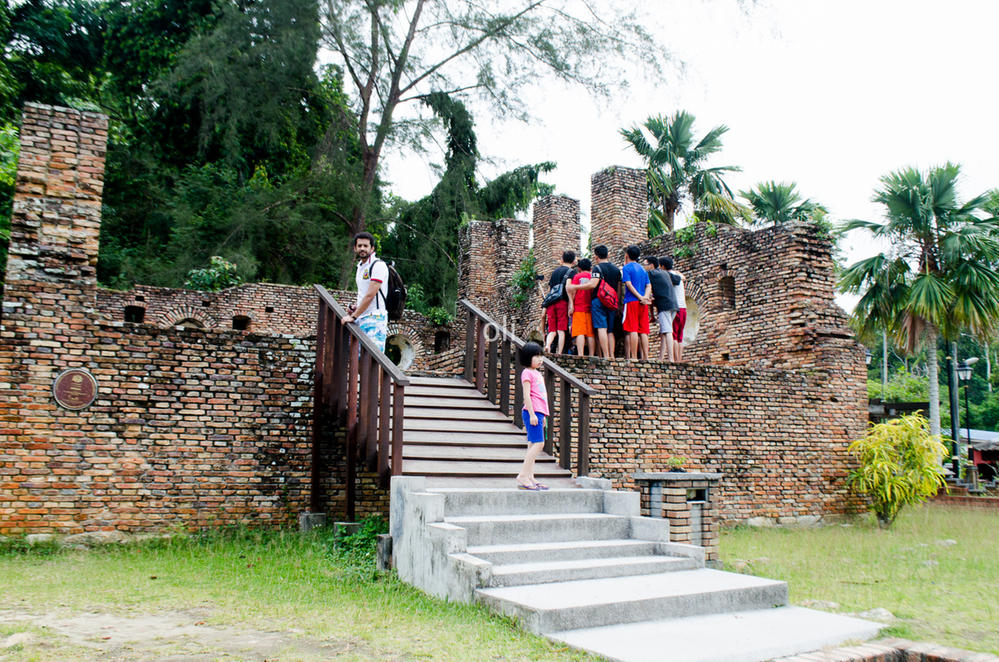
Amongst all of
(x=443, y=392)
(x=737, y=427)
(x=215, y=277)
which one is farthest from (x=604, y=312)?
(x=215, y=277)

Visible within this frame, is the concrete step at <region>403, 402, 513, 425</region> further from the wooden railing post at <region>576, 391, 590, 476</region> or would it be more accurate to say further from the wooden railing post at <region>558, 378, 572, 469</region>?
the wooden railing post at <region>576, 391, 590, 476</region>

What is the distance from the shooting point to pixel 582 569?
516 centimetres

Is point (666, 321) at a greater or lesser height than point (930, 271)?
lesser

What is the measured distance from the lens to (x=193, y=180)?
2052cm

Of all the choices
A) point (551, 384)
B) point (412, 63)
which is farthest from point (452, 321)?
point (551, 384)

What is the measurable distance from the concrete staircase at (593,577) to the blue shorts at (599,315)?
3610 millimetres

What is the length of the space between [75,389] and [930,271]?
15.8m

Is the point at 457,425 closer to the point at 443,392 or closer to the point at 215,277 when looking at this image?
the point at 443,392

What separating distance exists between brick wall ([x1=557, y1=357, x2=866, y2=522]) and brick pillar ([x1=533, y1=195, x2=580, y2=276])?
7420 mm

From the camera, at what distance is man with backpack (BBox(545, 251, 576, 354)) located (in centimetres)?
991

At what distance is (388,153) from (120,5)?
9347 mm

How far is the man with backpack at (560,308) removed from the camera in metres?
9.91

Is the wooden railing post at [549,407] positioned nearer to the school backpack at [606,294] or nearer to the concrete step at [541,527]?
the concrete step at [541,527]

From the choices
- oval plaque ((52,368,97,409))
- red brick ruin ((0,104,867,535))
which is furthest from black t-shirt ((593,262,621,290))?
oval plaque ((52,368,97,409))
